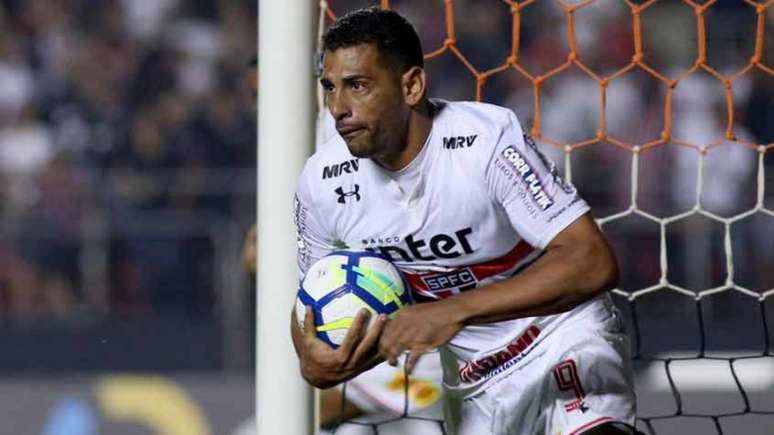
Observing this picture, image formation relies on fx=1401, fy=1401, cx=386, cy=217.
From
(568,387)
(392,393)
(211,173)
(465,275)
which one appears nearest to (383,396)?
(392,393)

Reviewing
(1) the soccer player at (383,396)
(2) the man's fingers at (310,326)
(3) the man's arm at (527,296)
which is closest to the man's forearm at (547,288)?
(3) the man's arm at (527,296)

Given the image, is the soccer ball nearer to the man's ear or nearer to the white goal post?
the white goal post

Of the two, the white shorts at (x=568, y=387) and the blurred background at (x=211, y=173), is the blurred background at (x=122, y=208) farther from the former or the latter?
the white shorts at (x=568, y=387)

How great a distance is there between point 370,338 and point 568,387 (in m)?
0.80

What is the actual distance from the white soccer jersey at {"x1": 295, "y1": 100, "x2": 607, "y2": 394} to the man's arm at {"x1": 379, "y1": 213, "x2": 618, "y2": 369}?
0.10m

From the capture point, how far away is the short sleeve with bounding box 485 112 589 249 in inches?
115

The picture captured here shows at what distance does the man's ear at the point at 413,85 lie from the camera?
9.86 feet

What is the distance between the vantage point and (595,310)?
11.1 ft

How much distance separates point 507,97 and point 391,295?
4743mm

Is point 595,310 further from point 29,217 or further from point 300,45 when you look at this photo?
point 29,217

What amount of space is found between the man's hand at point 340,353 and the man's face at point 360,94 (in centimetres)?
38

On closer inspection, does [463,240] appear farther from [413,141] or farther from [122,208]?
[122,208]

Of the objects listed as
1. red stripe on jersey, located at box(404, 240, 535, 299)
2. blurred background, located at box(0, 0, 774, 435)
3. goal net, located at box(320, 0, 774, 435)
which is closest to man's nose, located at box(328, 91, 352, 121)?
red stripe on jersey, located at box(404, 240, 535, 299)

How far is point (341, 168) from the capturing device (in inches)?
122
